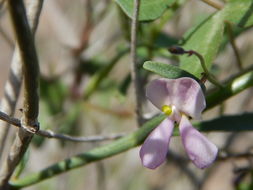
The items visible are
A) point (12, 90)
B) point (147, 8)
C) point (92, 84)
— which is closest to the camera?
point (147, 8)

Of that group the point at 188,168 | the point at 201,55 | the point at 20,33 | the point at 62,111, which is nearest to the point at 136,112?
the point at 201,55

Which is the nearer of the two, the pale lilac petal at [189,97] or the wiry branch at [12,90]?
the pale lilac petal at [189,97]

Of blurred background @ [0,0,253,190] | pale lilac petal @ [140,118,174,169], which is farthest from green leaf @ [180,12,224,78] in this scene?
blurred background @ [0,0,253,190]

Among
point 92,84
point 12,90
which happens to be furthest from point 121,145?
point 92,84

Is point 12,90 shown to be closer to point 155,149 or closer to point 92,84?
point 155,149

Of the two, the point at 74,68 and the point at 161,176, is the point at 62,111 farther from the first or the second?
the point at 161,176

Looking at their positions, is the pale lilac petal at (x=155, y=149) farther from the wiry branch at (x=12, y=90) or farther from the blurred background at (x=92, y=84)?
the blurred background at (x=92, y=84)

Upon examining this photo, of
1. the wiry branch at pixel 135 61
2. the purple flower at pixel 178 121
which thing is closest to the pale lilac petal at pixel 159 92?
the purple flower at pixel 178 121
